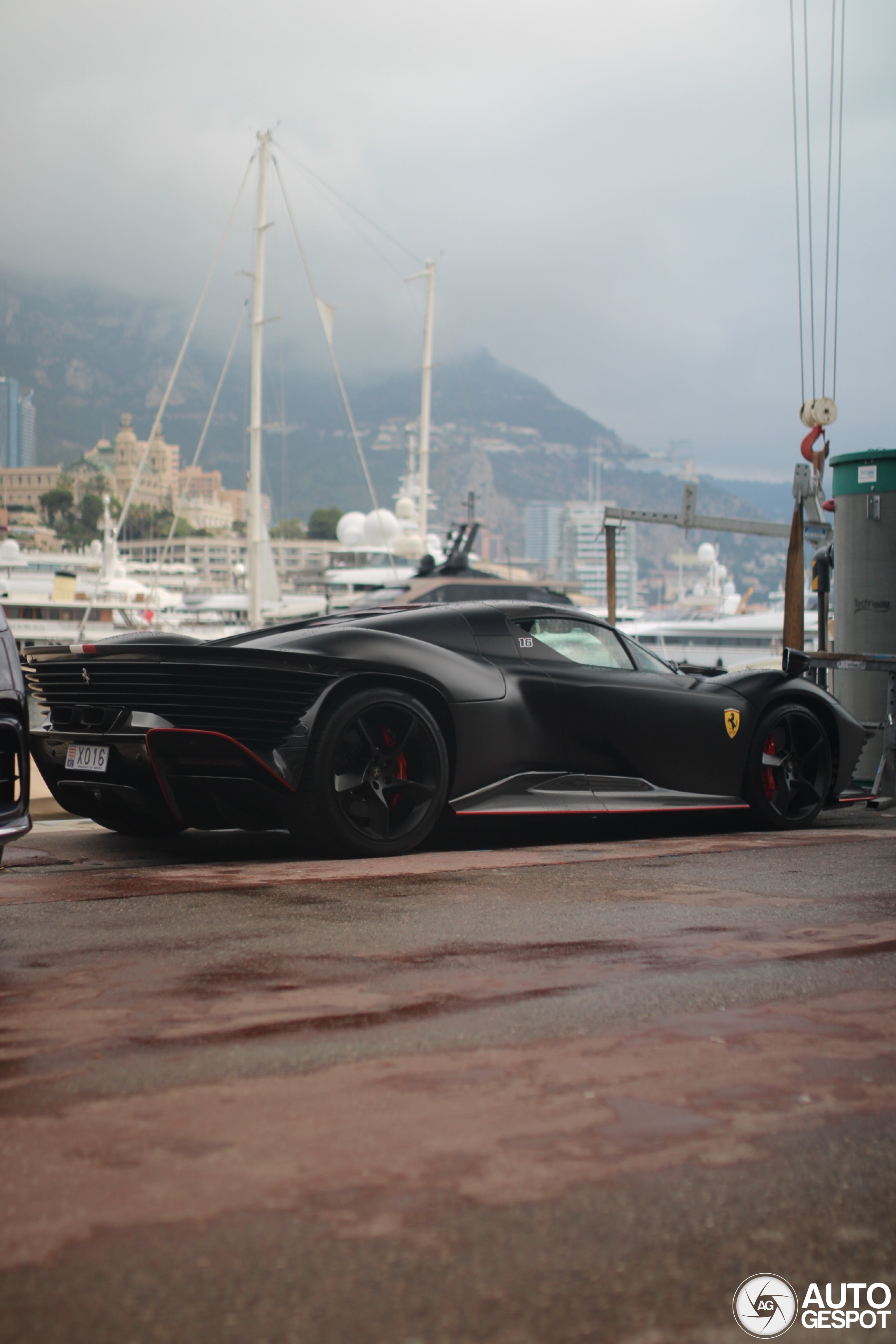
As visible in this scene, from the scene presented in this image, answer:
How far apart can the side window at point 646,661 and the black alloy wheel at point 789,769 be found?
1.94 feet

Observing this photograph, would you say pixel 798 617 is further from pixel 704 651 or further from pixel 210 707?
pixel 704 651

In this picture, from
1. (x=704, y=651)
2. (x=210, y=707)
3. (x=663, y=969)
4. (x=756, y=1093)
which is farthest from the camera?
(x=704, y=651)

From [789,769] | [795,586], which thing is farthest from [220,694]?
[795,586]

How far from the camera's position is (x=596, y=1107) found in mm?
2201

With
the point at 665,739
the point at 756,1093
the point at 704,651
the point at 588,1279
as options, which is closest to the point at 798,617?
the point at 665,739

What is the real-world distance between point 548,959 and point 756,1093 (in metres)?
1.08

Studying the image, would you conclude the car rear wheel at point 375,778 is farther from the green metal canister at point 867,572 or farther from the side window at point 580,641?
the green metal canister at point 867,572

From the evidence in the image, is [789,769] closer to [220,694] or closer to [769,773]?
[769,773]

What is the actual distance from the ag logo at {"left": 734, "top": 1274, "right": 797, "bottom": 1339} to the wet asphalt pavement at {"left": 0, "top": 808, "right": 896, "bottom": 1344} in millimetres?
24

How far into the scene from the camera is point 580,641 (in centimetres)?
623

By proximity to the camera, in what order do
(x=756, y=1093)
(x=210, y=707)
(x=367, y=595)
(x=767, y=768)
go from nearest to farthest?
(x=756, y=1093)
(x=210, y=707)
(x=767, y=768)
(x=367, y=595)

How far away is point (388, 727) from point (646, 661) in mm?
1855

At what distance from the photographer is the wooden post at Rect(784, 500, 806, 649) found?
937cm

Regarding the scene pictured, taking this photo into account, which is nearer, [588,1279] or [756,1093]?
[588,1279]
